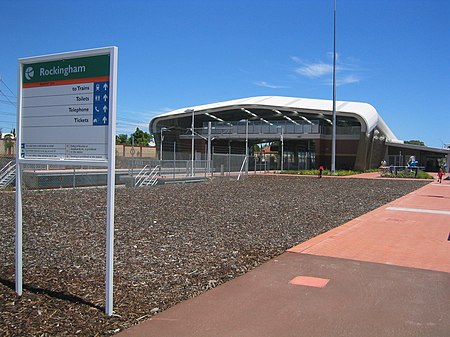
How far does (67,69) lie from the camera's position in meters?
5.01

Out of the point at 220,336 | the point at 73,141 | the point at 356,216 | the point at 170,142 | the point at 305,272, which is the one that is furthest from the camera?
the point at 170,142

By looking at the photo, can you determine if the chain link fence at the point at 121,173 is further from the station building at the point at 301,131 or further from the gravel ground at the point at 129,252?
the station building at the point at 301,131

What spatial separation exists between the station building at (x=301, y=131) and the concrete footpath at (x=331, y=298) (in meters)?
43.9

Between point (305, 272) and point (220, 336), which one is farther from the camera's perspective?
point (305, 272)

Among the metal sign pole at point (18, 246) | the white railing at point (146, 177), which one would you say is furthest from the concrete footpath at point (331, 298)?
the white railing at point (146, 177)

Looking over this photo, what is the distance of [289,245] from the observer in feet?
27.4

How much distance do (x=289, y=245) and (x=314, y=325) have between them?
401 cm

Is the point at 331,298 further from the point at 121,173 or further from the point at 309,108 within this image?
the point at 309,108

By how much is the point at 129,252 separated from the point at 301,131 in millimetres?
50345

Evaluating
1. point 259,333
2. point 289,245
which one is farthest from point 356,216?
point 259,333

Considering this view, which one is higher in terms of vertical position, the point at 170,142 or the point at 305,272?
the point at 170,142

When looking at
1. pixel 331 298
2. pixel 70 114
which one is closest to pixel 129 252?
pixel 70 114

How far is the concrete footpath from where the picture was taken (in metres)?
4.28

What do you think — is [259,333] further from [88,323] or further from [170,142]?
[170,142]
